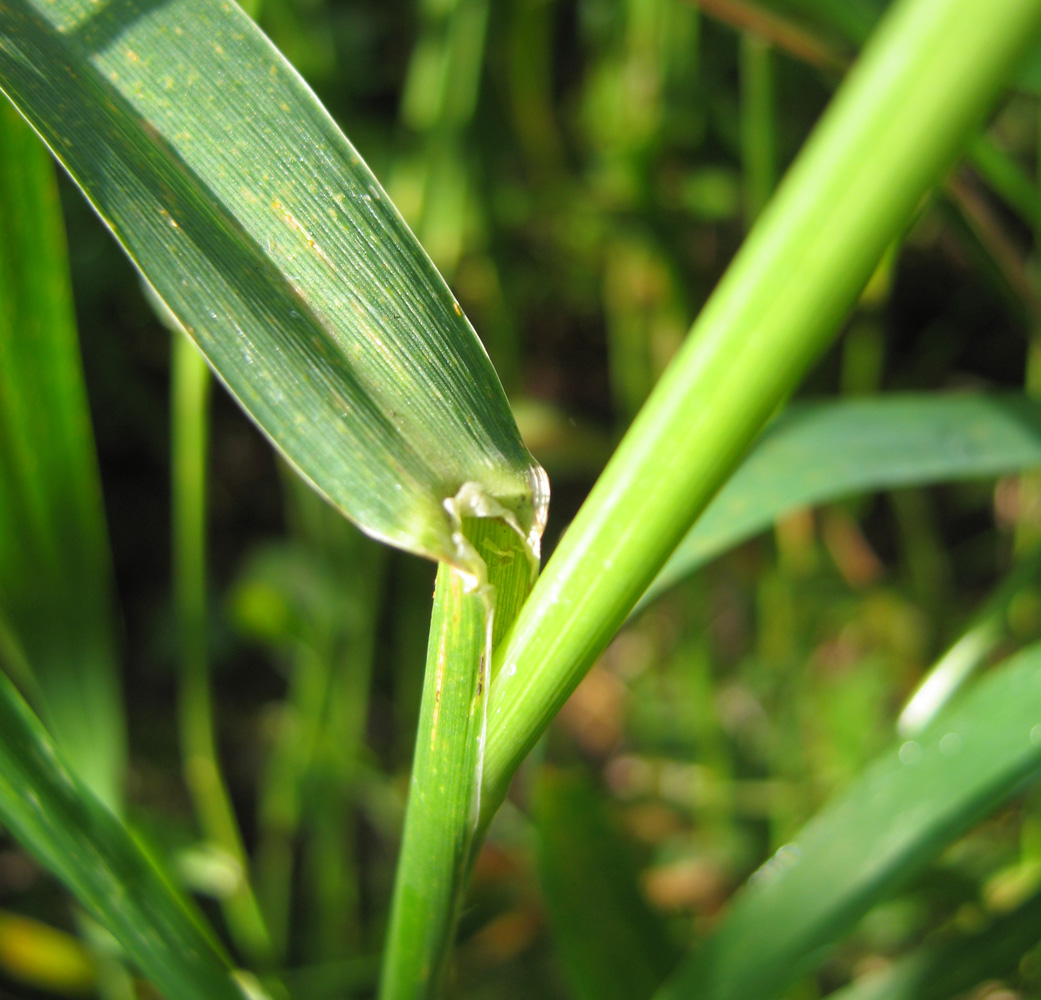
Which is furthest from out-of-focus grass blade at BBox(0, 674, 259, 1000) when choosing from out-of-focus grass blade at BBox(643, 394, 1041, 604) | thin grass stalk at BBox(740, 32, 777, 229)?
thin grass stalk at BBox(740, 32, 777, 229)

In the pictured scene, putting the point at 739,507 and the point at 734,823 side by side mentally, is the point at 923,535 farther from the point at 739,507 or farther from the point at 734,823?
the point at 739,507

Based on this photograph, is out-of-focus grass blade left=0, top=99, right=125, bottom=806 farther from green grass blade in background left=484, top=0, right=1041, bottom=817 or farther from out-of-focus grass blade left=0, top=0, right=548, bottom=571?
green grass blade in background left=484, top=0, right=1041, bottom=817

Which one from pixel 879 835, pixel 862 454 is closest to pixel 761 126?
pixel 862 454

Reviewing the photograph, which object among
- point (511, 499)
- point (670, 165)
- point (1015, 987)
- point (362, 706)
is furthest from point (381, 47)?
point (1015, 987)

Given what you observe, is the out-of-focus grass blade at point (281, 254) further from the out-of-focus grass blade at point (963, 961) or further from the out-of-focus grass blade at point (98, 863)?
the out-of-focus grass blade at point (963, 961)

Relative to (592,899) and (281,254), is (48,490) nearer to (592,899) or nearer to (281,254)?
(281,254)

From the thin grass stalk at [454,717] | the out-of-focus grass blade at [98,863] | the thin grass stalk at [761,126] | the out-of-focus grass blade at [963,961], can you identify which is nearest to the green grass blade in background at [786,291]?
the thin grass stalk at [454,717]
